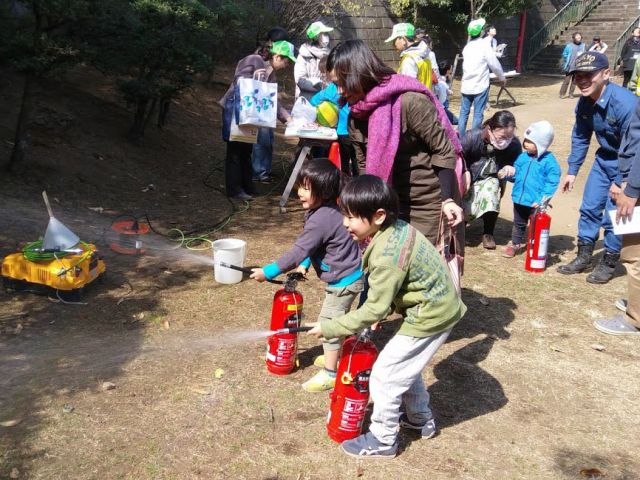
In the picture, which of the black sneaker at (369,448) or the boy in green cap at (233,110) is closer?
the black sneaker at (369,448)

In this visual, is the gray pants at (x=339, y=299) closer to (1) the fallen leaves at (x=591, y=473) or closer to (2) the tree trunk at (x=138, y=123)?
(1) the fallen leaves at (x=591, y=473)

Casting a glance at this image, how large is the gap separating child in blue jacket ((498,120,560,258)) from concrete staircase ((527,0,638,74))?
1897cm

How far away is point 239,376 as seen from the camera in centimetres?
381

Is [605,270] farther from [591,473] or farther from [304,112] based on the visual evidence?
[304,112]

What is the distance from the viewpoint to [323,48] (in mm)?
7773

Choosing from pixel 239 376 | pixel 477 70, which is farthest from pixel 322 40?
pixel 239 376

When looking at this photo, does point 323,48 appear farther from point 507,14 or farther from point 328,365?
point 507,14

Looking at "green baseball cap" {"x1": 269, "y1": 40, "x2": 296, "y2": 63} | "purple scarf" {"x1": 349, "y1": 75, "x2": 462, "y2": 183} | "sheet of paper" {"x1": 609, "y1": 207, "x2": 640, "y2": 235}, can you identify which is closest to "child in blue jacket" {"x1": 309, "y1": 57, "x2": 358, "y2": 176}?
"green baseball cap" {"x1": 269, "y1": 40, "x2": 296, "y2": 63}

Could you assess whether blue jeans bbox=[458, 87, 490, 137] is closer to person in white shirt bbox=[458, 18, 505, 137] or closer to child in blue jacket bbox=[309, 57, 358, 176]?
person in white shirt bbox=[458, 18, 505, 137]

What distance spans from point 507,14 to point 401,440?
20045 mm

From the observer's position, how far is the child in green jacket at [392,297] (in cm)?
276

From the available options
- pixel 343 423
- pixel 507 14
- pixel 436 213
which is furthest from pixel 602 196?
pixel 507 14

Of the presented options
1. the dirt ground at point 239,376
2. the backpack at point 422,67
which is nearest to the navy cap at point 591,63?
the dirt ground at point 239,376

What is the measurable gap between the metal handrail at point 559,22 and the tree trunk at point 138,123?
63.8 ft
